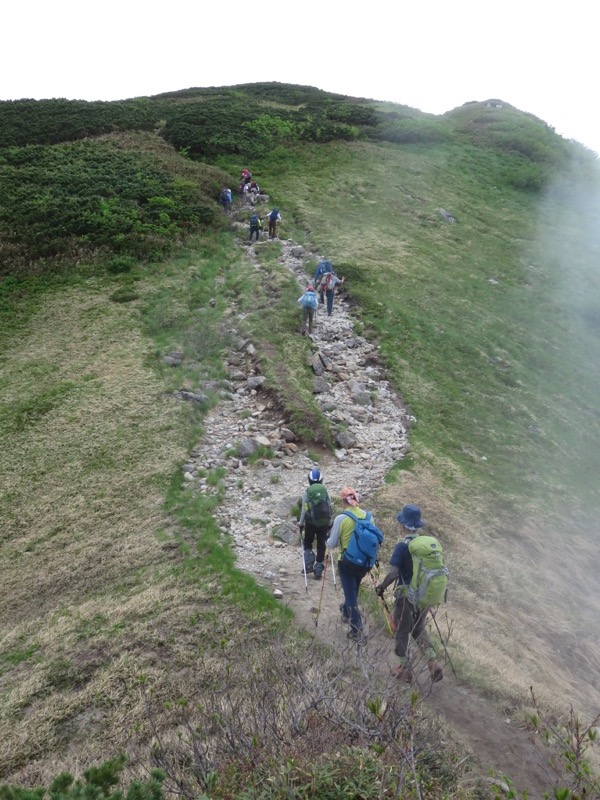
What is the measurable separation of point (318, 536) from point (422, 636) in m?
2.87

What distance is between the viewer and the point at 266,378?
1812 cm

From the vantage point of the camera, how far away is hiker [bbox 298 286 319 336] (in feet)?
68.3

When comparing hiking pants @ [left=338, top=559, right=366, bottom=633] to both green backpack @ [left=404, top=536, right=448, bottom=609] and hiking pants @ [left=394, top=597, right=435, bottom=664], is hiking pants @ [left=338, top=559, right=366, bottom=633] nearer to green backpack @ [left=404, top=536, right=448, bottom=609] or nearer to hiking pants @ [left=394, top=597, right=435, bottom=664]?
hiking pants @ [left=394, top=597, right=435, bottom=664]

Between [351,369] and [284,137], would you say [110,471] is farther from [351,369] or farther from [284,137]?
[284,137]

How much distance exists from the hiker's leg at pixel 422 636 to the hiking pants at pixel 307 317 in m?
14.6

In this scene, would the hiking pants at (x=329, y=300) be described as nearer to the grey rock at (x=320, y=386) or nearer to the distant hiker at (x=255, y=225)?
the grey rock at (x=320, y=386)

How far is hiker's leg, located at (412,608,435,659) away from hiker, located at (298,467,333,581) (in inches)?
107

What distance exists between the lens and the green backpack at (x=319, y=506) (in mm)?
10367

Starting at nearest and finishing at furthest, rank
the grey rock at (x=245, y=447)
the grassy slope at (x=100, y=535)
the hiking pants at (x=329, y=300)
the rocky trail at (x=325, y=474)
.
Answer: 1. the rocky trail at (x=325, y=474)
2. the grassy slope at (x=100, y=535)
3. the grey rock at (x=245, y=447)
4. the hiking pants at (x=329, y=300)

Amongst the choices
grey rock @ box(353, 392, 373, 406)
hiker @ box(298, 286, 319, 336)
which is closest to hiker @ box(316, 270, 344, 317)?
hiker @ box(298, 286, 319, 336)

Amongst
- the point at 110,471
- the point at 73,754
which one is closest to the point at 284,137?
the point at 110,471

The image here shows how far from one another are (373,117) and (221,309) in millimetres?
37303

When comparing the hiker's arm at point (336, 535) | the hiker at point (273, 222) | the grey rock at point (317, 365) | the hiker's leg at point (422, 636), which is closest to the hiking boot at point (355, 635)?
the hiker's leg at point (422, 636)

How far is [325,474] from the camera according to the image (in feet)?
49.0
